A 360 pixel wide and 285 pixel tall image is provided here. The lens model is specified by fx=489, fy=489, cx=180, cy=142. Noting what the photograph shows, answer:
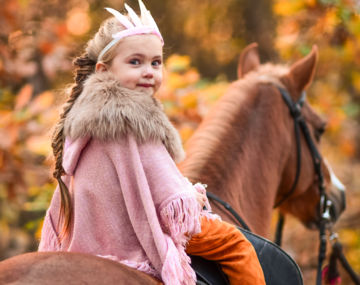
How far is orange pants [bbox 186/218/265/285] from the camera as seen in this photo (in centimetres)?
184

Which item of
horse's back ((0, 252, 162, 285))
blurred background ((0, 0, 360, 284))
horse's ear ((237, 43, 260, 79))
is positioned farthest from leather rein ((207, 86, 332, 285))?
horse's back ((0, 252, 162, 285))

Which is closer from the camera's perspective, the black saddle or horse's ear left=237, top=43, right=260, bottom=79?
the black saddle

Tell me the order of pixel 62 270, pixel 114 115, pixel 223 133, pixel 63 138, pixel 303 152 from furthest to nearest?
pixel 303 152
pixel 223 133
pixel 63 138
pixel 114 115
pixel 62 270

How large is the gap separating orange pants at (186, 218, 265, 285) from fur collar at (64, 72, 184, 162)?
33 cm

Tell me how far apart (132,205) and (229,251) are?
446 mm

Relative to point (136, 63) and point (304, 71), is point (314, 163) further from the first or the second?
point (136, 63)

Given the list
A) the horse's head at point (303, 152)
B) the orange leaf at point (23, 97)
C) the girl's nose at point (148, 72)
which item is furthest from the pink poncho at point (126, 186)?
the orange leaf at point (23, 97)

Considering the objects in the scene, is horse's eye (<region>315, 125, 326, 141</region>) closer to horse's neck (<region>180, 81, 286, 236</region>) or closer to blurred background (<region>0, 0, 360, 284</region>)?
horse's neck (<region>180, 81, 286, 236</region>)

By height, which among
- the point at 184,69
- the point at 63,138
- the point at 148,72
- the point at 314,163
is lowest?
the point at 314,163

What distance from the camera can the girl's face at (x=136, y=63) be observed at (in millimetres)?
1839

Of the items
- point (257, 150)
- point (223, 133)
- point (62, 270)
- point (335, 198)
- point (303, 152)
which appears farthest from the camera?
point (335, 198)

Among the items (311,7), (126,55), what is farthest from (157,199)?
(311,7)

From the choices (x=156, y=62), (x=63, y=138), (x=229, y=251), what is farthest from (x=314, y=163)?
(x=63, y=138)

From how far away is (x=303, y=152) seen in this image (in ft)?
10.0
